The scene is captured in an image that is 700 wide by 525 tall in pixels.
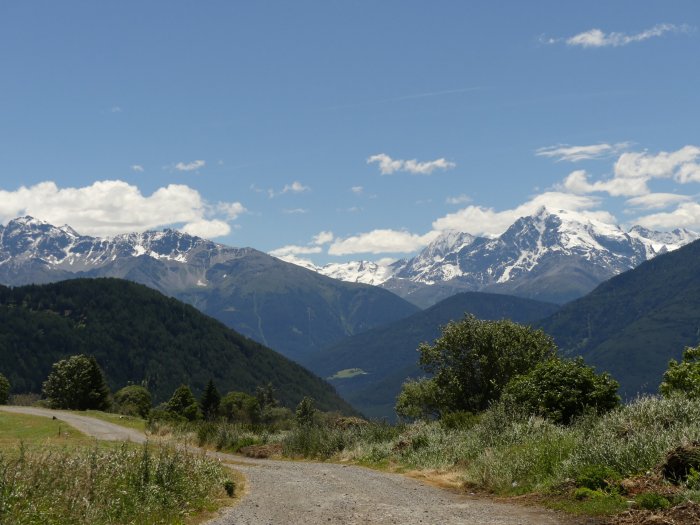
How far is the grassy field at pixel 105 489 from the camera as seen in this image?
15.8 metres

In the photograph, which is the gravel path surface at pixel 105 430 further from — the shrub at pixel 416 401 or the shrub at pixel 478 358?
the shrub at pixel 416 401

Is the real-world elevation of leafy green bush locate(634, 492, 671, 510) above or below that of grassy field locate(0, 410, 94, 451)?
above

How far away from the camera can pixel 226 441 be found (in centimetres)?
4369

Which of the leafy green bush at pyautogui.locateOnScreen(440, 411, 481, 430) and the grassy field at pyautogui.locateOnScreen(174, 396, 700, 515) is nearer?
the grassy field at pyautogui.locateOnScreen(174, 396, 700, 515)

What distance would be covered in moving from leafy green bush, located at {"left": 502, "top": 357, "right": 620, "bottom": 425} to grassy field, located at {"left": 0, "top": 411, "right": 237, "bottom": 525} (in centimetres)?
1741

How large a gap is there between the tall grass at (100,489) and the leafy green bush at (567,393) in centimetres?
1777

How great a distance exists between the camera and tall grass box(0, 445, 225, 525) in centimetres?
1579

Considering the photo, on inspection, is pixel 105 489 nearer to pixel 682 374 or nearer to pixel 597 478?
pixel 597 478

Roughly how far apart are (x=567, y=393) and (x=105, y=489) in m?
23.0

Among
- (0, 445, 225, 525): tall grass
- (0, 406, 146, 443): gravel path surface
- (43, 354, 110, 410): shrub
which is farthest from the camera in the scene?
(43, 354, 110, 410): shrub

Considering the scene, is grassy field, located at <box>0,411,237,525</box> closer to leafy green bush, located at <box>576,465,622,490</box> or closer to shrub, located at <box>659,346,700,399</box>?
leafy green bush, located at <box>576,465,622,490</box>

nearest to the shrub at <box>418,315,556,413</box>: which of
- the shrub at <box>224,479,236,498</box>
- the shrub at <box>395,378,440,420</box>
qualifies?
the shrub at <box>395,378,440,420</box>

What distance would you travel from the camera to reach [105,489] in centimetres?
1797

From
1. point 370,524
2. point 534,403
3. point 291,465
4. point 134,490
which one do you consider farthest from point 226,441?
point 370,524
